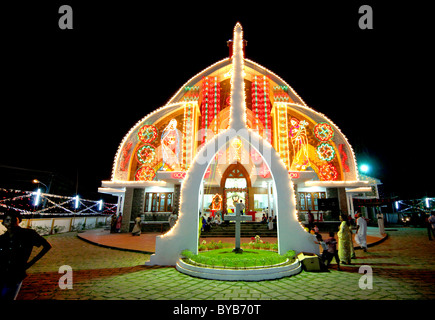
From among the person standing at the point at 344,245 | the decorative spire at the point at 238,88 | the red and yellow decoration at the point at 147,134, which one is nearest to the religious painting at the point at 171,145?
the red and yellow decoration at the point at 147,134

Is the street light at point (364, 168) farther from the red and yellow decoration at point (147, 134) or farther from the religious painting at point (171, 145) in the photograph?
the red and yellow decoration at point (147, 134)

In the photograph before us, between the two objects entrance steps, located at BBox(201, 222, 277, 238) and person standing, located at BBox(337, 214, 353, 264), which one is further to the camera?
entrance steps, located at BBox(201, 222, 277, 238)

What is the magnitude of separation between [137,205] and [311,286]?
15619 mm

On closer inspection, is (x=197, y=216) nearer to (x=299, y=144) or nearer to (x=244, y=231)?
(x=244, y=231)

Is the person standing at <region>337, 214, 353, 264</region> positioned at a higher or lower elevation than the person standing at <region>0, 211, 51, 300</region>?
lower

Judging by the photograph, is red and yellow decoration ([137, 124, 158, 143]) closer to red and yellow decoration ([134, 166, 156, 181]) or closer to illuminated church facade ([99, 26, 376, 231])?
illuminated church facade ([99, 26, 376, 231])

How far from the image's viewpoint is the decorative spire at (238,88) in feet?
24.3

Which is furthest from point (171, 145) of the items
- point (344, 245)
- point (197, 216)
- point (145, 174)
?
point (344, 245)

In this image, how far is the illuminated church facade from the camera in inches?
663

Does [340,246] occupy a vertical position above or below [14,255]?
below

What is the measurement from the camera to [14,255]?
2.89 meters

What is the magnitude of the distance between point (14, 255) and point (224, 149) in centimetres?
1586

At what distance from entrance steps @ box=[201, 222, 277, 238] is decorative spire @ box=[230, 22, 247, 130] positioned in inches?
376

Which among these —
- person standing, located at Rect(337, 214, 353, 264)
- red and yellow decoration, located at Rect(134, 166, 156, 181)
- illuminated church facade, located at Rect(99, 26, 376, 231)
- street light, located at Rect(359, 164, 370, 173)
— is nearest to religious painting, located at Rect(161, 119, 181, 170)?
illuminated church facade, located at Rect(99, 26, 376, 231)
